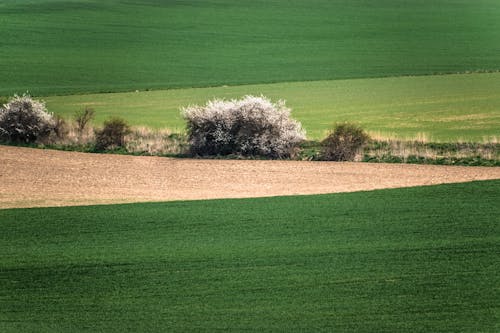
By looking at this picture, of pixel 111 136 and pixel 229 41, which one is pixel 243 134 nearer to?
pixel 111 136

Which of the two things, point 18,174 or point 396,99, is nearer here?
point 18,174

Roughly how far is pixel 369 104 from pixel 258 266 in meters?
27.3

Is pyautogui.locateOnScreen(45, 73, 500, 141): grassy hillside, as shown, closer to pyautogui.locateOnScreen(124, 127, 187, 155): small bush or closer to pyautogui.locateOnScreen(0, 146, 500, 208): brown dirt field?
pyautogui.locateOnScreen(124, 127, 187, 155): small bush

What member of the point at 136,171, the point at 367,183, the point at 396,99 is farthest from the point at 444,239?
the point at 396,99

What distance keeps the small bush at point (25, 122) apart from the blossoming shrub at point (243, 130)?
18.0 feet

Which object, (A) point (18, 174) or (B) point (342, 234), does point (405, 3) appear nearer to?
(A) point (18, 174)

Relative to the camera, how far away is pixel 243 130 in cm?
3559

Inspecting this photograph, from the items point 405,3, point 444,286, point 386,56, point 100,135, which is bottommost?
point 444,286

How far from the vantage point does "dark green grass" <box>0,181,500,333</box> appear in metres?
17.0

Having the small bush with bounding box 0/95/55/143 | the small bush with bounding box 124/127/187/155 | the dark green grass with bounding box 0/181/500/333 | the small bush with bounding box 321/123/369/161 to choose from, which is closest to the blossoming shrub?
the small bush with bounding box 124/127/187/155

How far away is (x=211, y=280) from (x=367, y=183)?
1131 centimetres

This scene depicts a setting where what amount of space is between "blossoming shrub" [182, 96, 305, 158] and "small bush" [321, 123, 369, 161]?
1274mm

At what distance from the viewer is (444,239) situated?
21.5m

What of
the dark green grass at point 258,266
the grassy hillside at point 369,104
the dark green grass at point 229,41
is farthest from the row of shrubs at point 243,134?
the dark green grass at point 229,41
